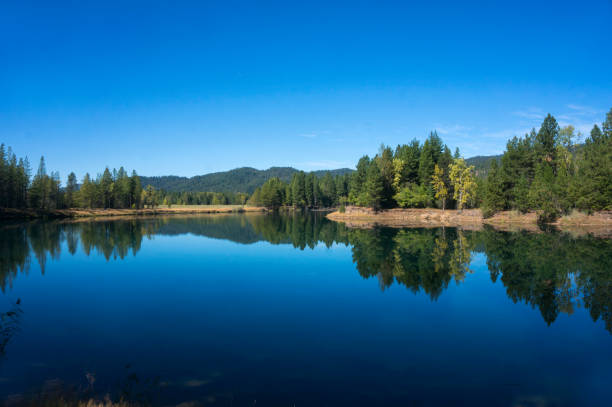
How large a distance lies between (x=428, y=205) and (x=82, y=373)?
233 feet

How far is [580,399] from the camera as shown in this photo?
272 inches

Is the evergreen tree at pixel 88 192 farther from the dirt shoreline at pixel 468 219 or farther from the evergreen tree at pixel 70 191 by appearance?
the dirt shoreline at pixel 468 219

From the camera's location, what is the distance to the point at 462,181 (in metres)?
66.1

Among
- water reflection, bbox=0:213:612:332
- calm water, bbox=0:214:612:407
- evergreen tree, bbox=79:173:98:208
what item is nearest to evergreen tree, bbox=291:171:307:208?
evergreen tree, bbox=79:173:98:208

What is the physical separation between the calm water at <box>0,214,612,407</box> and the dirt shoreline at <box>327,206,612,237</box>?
2892cm

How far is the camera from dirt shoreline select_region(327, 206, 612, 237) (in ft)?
153

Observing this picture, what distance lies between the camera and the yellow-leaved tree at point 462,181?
65.6 metres

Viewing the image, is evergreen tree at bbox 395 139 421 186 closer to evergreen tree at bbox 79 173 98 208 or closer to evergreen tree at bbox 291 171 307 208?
evergreen tree at bbox 291 171 307 208

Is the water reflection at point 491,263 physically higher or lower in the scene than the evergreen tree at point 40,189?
lower

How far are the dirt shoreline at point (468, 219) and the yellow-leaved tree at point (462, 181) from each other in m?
3.23

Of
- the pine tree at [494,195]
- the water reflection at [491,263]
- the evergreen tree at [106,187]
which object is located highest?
the evergreen tree at [106,187]

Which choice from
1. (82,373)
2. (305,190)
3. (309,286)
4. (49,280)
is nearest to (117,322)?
(82,373)

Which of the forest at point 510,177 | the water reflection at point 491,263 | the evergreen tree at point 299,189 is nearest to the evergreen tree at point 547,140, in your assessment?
the forest at point 510,177

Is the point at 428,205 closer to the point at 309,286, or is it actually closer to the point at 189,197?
the point at 309,286
